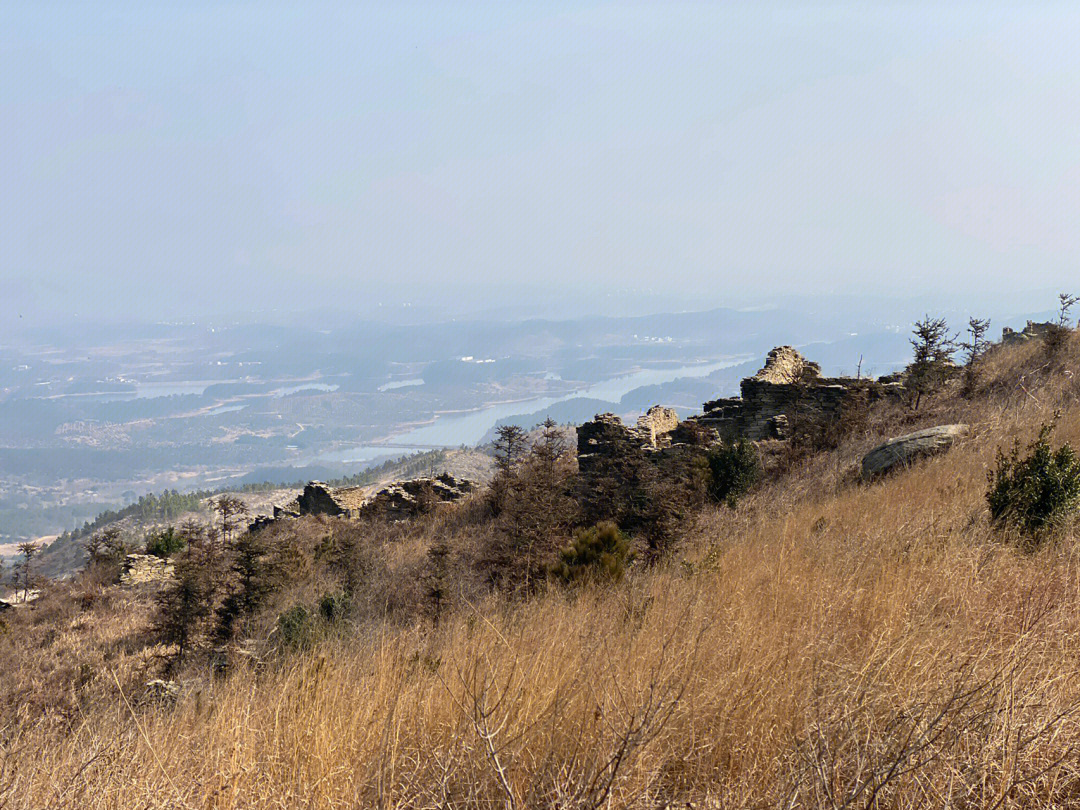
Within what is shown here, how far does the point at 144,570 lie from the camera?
26.8m

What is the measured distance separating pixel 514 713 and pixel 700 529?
8387mm

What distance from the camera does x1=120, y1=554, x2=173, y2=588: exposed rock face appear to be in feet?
83.3

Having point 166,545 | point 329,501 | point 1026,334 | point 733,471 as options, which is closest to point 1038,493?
point 733,471

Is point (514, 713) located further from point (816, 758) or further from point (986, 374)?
point (986, 374)

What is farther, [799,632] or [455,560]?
[455,560]

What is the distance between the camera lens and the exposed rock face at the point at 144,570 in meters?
25.4

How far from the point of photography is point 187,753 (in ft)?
9.59

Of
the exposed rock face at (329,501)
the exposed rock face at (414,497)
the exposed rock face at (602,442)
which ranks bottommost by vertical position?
the exposed rock face at (329,501)

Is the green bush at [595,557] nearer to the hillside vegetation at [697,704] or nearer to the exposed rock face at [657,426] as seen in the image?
the hillside vegetation at [697,704]

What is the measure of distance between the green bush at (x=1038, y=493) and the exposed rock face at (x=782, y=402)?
45.8 ft

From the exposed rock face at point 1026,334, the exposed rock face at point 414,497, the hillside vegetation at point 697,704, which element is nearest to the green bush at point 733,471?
the hillside vegetation at point 697,704

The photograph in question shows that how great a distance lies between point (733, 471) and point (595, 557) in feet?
28.0

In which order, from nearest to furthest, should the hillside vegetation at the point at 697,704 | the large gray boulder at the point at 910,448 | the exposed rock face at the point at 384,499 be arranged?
the hillside vegetation at the point at 697,704 → the large gray boulder at the point at 910,448 → the exposed rock face at the point at 384,499

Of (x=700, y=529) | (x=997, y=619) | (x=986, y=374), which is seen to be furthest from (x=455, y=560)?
(x=986, y=374)
